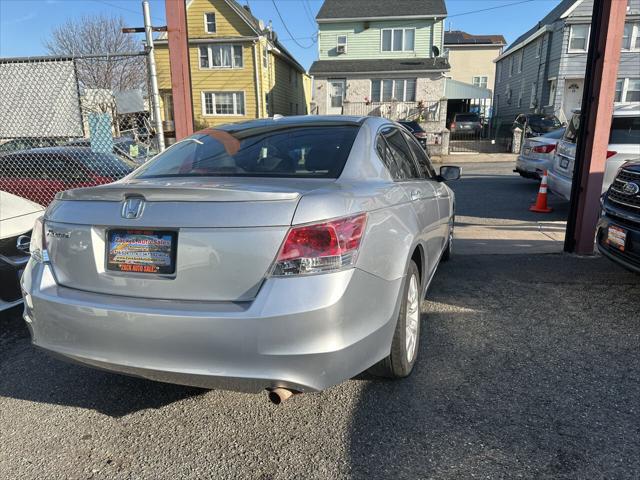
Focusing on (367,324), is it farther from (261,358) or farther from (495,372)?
(495,372)

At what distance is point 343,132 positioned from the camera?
3.19 meters

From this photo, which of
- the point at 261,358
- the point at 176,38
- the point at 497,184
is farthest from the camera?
the point at 497,184

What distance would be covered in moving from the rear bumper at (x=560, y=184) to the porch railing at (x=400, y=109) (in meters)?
17.5

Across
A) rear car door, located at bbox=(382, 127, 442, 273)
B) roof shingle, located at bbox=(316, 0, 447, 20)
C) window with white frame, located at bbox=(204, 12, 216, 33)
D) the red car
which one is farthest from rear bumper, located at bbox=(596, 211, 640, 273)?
window with white frame, located at bbox=(204, 12, 216, 33)

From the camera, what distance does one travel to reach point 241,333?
2109 millimetres

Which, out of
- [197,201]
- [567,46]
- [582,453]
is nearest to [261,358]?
[197,201]

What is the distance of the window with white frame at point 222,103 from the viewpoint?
27.5 metres

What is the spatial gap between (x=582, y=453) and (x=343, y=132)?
2244 mm

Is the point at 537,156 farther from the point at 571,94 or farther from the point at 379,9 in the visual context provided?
the point at 379,9

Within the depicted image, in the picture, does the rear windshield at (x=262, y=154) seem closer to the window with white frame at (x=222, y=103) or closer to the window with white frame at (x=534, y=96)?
the window with white frame at (x=222, y=103)

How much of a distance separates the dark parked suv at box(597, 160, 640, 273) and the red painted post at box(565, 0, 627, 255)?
114cm

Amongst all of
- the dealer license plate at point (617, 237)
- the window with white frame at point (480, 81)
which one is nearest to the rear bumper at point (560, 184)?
the dealer license plate at point (617, 237)

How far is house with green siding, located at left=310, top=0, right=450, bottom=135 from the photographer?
25922 mm

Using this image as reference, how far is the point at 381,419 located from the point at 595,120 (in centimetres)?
457
